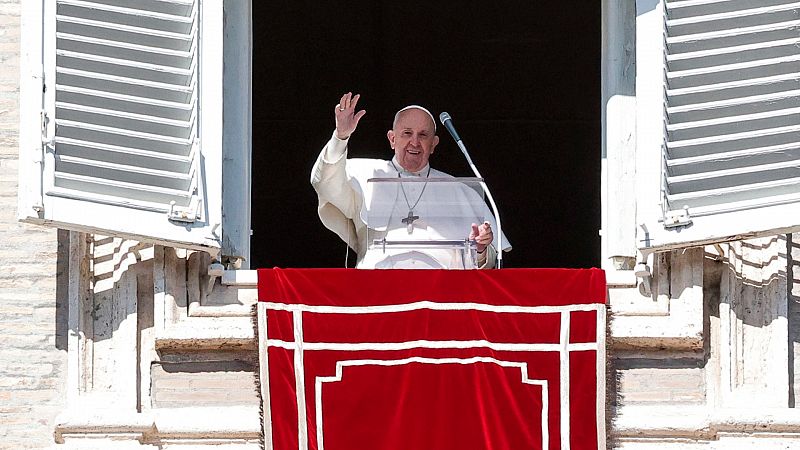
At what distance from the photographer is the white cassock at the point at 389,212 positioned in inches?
305

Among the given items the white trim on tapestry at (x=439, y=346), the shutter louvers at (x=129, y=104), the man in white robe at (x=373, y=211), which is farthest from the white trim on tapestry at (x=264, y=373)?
the man in white robe at (x=373, y=211)

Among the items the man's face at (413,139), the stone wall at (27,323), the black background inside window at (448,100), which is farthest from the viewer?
the black background inside window at (448,100)

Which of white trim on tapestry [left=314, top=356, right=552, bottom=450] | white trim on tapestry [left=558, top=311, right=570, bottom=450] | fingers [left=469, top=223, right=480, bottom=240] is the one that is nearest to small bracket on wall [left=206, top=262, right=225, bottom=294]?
white trim on tapestry [left=314, top=356, right=552, bottom=450]

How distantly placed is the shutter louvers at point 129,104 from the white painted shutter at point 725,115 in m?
1.52

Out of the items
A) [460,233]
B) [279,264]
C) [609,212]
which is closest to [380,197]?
[460,233]

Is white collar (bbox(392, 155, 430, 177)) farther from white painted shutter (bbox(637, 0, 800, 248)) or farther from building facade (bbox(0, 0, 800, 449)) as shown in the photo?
white painted shutter (bbox(637, 0, 800, 248))

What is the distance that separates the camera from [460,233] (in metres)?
7.86

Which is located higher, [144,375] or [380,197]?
[380,197]

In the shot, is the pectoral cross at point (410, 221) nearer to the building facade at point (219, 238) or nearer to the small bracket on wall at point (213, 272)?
the building facade at point (219, 238)

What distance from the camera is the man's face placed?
8.52 meters

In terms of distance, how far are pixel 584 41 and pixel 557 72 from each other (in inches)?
14.4

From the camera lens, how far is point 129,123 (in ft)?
24.4

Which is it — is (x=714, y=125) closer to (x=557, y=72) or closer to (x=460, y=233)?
(x=460, y=233)

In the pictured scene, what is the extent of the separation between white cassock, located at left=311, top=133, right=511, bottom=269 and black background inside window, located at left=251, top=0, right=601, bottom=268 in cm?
338
